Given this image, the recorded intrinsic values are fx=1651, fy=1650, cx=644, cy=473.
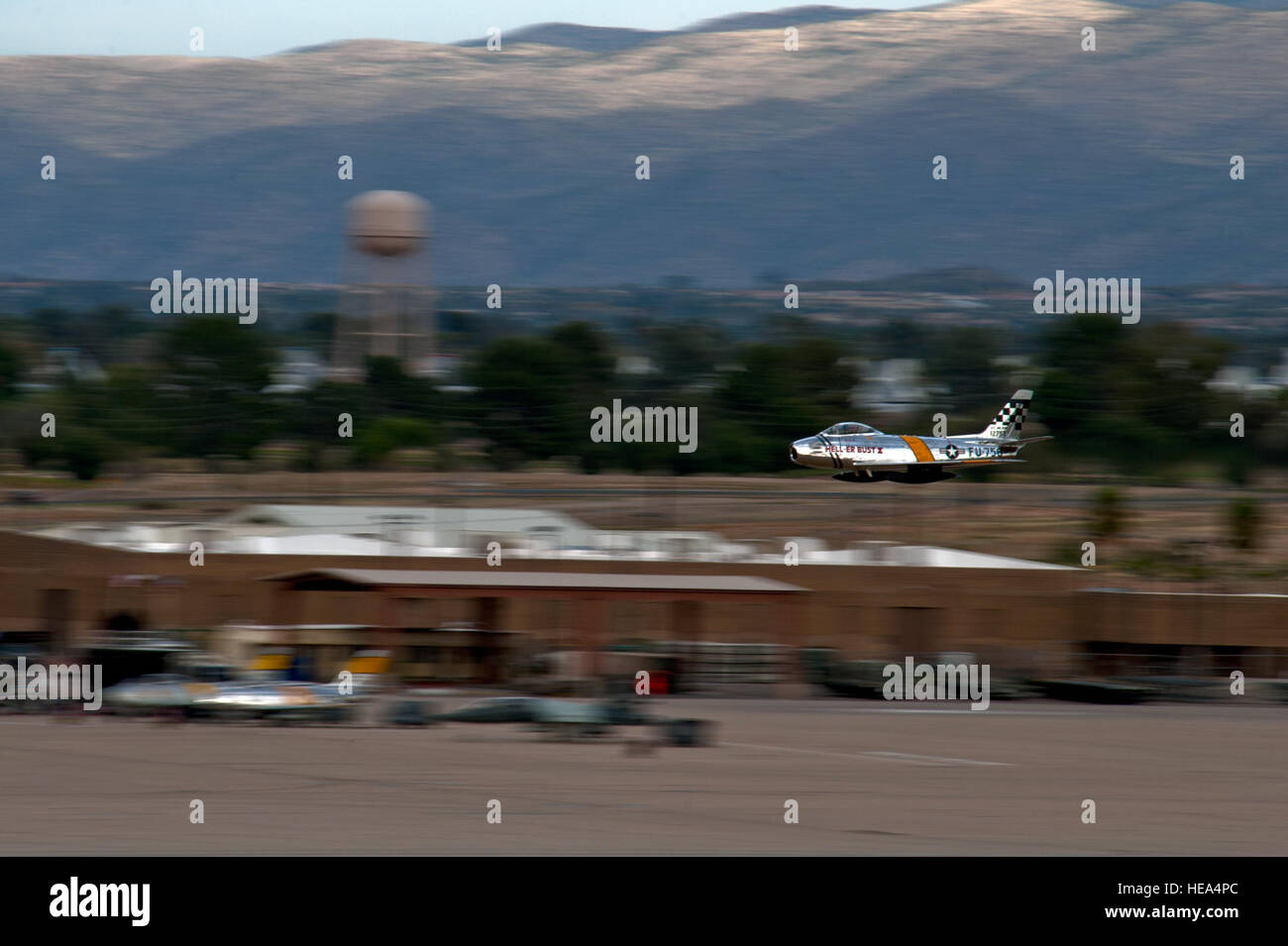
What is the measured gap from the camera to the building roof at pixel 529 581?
3400 centimetres

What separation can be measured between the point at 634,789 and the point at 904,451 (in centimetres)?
3999

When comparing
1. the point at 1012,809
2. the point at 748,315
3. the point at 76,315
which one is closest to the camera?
the point at 1012,809

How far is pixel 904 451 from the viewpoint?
56312 millimetres

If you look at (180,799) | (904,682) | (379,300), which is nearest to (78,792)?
(180,799)

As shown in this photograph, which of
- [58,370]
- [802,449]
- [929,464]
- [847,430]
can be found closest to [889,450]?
[929,464]

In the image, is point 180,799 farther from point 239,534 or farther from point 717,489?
point 717,489

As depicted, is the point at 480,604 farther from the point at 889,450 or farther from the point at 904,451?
the point at 904,451

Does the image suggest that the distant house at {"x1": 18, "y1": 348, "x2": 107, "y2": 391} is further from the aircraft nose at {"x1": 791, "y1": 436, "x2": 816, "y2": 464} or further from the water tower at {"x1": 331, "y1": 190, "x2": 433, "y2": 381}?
the aircraft nose at {"x1": 791, "y1": 436, "x2": 816, "y2": 464}

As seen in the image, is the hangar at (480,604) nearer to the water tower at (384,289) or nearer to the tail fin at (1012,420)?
the tail fin at (1012,420)

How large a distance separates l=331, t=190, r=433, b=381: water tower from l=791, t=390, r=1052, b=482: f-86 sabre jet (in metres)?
41.3

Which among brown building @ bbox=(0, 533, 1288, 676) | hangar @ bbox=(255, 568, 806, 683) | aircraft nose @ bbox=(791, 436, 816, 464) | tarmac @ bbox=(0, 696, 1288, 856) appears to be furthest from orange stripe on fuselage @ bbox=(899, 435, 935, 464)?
tarmac @ bbox=(0, 696, 1288, 856)

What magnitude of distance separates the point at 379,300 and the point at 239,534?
65414 millimetres

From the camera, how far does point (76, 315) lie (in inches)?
4732

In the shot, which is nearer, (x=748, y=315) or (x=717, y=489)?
(x=717, y=489)
